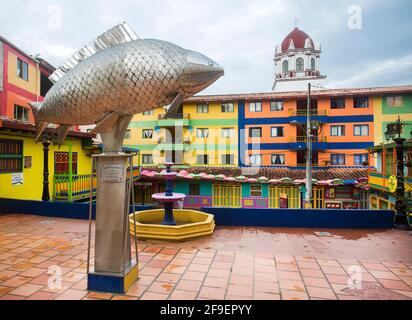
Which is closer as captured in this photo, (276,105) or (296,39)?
(276,105)

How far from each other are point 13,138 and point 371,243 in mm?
13438

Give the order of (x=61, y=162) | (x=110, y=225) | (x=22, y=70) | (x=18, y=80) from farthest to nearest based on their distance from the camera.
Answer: (x=22, y=70) → (x=18, y=80) → (x=61, y=162) → (x=110, y=225)

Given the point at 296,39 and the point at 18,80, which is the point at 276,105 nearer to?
the point at 296,39

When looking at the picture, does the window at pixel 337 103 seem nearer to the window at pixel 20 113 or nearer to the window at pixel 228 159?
the window at pixel 228 159

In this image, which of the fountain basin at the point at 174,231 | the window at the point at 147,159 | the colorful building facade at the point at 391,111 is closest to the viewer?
the fountain basin at the point at 174,231

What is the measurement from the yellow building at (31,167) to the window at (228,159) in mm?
12040

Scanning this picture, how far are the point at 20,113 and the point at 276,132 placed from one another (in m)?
19.8

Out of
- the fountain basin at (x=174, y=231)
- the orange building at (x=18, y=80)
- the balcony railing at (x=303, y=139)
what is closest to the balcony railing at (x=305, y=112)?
the balcony railing at (x=303, y=139)

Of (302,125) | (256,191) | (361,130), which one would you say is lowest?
(256,191)

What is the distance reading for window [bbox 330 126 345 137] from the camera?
74.0 ft

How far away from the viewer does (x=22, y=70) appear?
16.6 metres

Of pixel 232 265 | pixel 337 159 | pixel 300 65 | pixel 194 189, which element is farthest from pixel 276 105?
pixel 232 265

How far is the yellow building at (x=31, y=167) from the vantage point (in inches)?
407
